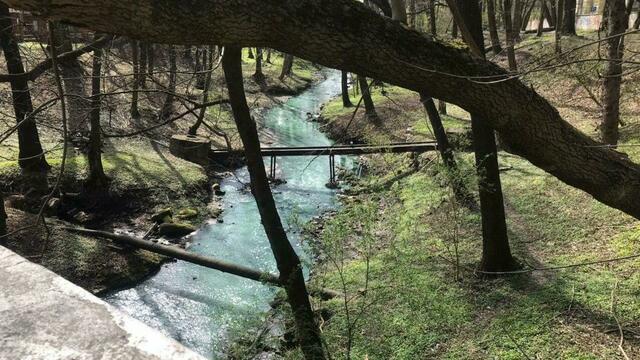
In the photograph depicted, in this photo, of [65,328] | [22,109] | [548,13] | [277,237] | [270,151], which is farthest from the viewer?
[548,13]

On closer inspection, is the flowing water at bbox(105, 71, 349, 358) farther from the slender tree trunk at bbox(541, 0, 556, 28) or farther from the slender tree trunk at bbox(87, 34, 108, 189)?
the slender tree trunk at bbox(541, 0, 556, 28)

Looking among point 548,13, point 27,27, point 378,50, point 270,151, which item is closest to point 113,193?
point 270,151

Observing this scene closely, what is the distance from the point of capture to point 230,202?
1395cm

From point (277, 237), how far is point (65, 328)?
380 centimetres

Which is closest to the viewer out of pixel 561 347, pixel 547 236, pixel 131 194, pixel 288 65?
pixel 561 347

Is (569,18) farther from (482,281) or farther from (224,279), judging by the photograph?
(224,279)

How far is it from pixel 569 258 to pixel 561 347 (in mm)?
2061

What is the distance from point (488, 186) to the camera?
6.92 metres

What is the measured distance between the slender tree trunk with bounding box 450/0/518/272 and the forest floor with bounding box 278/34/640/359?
0.94ft

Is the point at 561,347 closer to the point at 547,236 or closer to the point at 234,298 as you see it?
the point at 547,236

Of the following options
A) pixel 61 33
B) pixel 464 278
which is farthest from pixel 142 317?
pixel 61 33

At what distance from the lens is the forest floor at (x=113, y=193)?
939 centimetres

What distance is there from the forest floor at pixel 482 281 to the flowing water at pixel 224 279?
1.28 m

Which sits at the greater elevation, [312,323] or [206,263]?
[312,323]
